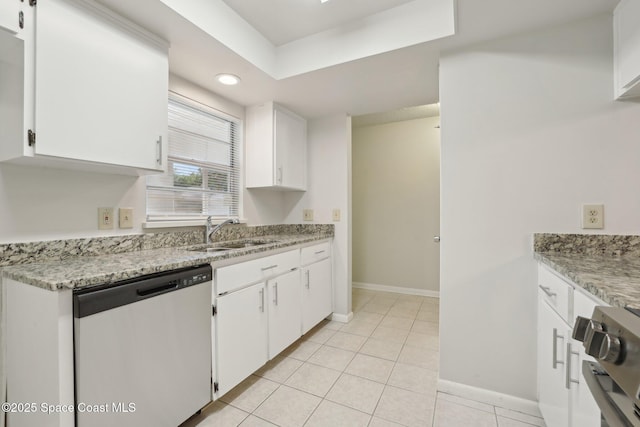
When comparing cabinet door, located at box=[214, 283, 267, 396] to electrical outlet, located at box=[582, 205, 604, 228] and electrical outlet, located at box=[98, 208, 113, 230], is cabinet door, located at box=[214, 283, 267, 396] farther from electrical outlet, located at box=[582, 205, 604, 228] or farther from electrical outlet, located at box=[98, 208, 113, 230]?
electrical outlet, located at box=[582, 205, 604, 228]

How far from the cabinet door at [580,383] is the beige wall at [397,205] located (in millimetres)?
2628

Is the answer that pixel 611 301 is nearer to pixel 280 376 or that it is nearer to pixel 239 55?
pixel 280 376

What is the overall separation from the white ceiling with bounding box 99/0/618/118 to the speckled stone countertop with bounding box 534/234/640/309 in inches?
47.3

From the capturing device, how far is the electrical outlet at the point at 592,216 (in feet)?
4.67

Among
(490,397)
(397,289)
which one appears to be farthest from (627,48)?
(397,289)

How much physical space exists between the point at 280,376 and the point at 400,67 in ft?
7.60

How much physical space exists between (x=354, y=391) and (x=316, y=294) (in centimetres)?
91

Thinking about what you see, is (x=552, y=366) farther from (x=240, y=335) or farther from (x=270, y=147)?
(x=270, y=147)

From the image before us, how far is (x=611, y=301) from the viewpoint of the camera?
28.8 inches

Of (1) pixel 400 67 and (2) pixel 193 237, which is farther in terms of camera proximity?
(2) pixel 193 237

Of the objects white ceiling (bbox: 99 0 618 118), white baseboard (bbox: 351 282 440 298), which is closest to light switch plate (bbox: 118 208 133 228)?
white ceiling (bbox: 99 0 618 118)

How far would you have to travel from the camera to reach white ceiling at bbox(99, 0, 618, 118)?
4.63 ft

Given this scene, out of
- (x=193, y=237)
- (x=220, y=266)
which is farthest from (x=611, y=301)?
(x=193, y=237)

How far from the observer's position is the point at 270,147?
253 cm
